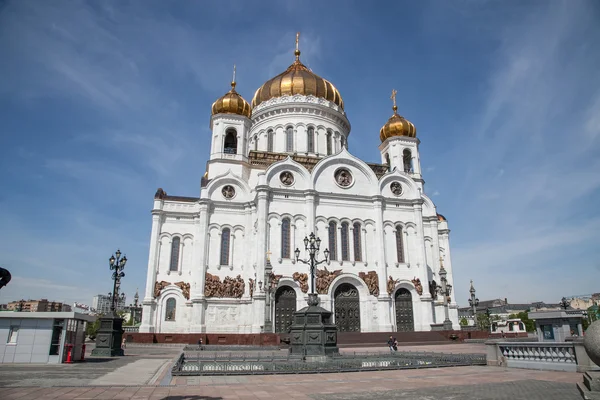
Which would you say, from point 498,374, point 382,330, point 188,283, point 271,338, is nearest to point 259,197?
point 188,283

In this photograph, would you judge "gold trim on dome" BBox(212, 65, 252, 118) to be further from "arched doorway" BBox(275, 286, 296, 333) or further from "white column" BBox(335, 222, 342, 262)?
"arched doorway" BBox(275, 286, 296, 333)

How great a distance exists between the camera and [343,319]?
30.2 metres

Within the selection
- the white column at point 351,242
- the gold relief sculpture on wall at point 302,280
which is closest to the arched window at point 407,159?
the white column at point 351,242

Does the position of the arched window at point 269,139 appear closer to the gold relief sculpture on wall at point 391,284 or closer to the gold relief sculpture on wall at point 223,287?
the gold relief sculpture on wall at point 223,287

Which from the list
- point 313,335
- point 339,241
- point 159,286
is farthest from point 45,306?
point 313,335

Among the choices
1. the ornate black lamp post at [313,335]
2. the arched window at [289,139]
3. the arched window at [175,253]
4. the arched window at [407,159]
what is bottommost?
the ornate black lamp post at [313,335]

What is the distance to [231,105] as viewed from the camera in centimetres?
3488

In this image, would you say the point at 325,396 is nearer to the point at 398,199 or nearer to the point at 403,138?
the point at 398,199

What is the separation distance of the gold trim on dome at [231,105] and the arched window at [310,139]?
242 inches

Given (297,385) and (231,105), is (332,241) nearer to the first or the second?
(231,105)

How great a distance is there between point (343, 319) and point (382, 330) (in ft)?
9.38

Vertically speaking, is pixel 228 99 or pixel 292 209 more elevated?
pixel 228 99

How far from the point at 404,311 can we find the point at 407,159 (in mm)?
14595

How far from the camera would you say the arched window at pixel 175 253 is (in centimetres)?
3117
